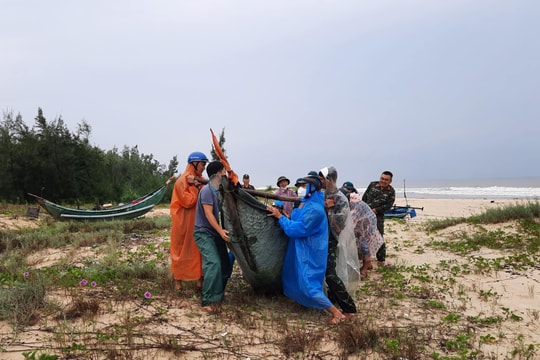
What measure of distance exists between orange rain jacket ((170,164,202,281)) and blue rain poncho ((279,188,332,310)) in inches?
56.9

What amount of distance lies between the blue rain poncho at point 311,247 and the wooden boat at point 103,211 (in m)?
8.68

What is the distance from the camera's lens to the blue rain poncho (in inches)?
160

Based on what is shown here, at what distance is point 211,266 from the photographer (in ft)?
14.6

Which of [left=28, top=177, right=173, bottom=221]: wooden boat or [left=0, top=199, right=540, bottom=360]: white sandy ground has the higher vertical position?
[left=28, top=177, right=173, bottom=221]: wooden boat

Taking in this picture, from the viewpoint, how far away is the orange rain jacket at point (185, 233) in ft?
16.1

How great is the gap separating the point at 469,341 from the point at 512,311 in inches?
56.2

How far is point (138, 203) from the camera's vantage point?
14164 mm

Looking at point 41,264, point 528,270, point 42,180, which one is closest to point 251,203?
point 41,264

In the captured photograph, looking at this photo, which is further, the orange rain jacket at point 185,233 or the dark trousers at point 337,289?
the orange rain jacket at point 185,233

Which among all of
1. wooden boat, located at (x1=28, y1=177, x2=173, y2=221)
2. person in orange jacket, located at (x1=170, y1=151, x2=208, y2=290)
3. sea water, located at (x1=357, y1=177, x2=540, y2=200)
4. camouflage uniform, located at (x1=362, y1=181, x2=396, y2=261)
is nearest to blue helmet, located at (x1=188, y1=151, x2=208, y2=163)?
person in orange jacket, located at (x1=170, y1=151, x2=208, y2=290)

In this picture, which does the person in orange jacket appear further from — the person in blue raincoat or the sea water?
the sea water

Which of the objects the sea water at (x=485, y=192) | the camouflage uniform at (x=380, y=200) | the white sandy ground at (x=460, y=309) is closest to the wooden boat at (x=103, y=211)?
the white sandy ground at (x=460, y=309)

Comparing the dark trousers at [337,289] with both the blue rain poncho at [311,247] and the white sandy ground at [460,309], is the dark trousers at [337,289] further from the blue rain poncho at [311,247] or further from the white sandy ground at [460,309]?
the white sandy ground at [460,309]

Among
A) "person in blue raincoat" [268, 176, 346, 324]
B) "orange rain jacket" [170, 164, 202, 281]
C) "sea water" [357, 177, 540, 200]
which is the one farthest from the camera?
"sea water" [357, 177, 540, 200]
